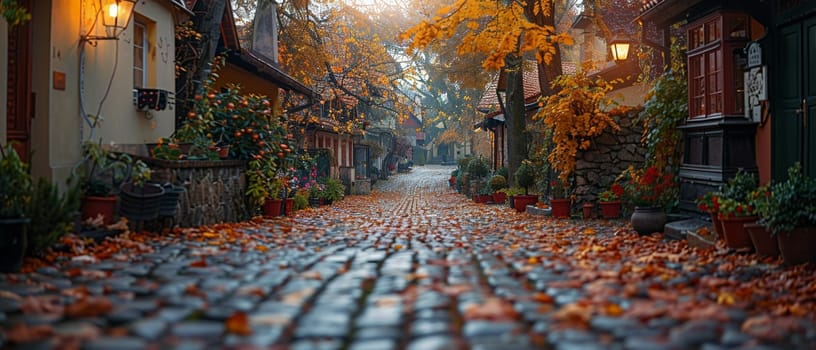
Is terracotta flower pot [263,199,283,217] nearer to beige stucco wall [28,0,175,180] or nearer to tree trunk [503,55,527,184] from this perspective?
beige stucco wall [28,0,175,180]

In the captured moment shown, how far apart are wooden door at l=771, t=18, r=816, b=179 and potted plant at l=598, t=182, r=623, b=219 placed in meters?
3.98

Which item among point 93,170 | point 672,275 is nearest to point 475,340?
point 672,275

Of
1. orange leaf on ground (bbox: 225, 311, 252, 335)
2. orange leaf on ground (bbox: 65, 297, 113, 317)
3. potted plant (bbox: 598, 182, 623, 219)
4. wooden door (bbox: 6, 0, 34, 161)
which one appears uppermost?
wooden door (bbox: 6, 0, 34, 161)

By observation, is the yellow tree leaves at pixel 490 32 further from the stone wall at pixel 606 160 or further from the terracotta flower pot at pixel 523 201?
the terracotta flower pot at pixel 523 201

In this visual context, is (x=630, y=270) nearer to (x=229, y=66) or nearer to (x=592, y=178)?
(x=592, y=178)

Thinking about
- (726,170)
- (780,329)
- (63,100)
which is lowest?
(780,329)

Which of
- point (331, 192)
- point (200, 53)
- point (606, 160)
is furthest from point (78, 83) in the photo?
point (331, 192)

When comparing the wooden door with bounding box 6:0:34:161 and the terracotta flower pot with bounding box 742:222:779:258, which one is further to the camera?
the wooden door with bounding box 6:0:34:161

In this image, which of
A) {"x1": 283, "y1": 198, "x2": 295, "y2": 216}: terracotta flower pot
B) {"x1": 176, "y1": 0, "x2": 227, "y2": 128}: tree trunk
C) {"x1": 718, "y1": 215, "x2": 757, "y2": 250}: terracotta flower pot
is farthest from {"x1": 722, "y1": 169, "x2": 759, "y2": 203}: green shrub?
{"x1": 176, "y1": 0, "x2": 227, "y2": 128}: tree trunk

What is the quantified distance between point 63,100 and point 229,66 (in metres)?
8.21

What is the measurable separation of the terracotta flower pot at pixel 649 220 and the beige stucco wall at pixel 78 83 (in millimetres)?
7348

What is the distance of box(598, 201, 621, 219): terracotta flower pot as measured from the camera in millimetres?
13039

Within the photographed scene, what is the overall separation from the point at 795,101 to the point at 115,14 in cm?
851

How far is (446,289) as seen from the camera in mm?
5164
